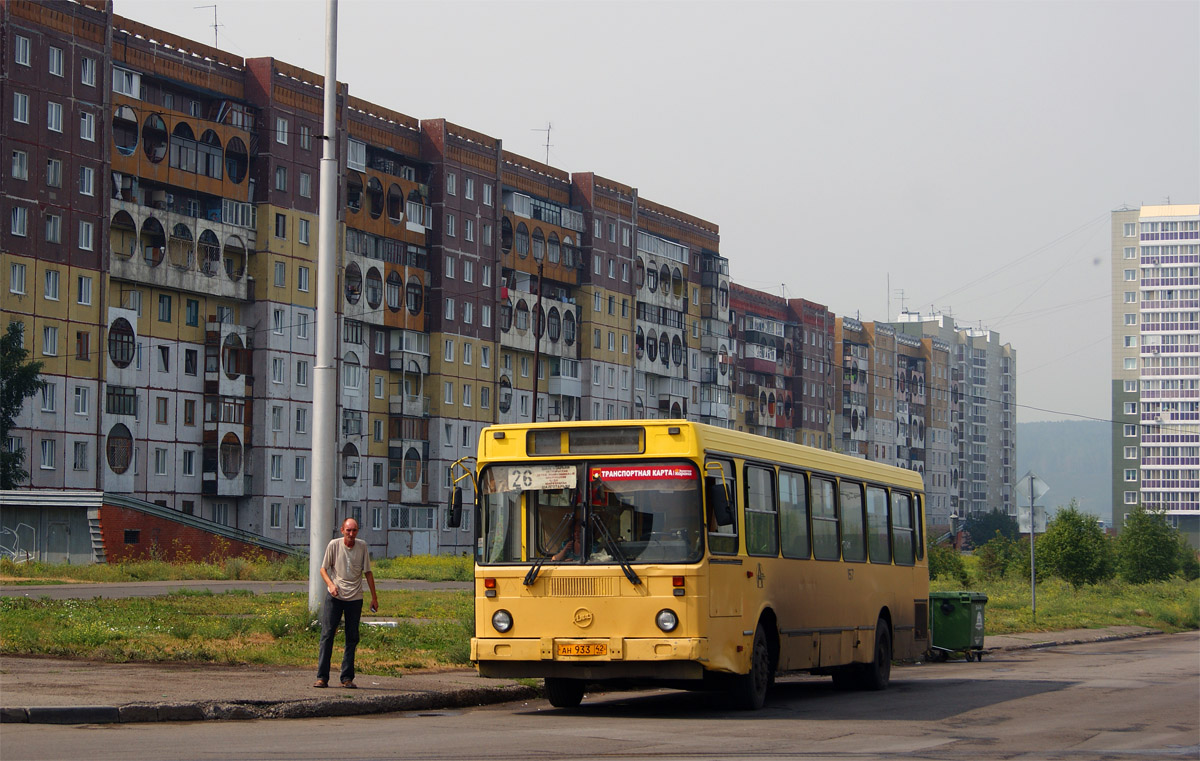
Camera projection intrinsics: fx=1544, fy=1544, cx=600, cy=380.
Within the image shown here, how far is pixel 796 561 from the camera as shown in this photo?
17031 millimetres

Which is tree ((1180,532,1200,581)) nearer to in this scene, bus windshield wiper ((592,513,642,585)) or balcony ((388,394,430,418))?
balcony ((388,394,430,418))

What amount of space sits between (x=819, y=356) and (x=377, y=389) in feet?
212

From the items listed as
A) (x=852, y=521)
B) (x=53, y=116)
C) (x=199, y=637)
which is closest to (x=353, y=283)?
(x=53, y=116)

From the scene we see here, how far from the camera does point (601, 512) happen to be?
14.7 meters

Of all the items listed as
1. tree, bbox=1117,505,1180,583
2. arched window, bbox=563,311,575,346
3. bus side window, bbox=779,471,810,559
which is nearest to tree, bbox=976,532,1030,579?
tree, bbox=1117,505,1180,583

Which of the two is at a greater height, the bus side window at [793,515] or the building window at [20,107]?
the building window at [20,107]

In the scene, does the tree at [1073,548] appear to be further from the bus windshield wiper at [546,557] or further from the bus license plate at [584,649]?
the bus license plate at [584,649]

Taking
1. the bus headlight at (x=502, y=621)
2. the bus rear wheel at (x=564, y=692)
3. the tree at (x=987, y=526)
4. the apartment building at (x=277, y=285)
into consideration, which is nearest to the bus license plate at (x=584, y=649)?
the bus headlight at (x=502, y=621)

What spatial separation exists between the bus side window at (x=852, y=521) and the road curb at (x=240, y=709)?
524cm

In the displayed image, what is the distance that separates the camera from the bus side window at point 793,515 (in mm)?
16797

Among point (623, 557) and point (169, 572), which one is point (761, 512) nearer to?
point (623, 557)

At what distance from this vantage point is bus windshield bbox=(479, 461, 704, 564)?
14531mm

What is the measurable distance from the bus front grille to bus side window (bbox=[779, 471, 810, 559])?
9.44ft

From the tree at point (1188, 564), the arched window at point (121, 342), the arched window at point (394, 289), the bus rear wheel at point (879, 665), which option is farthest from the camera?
the arched window at point (394, 289)
